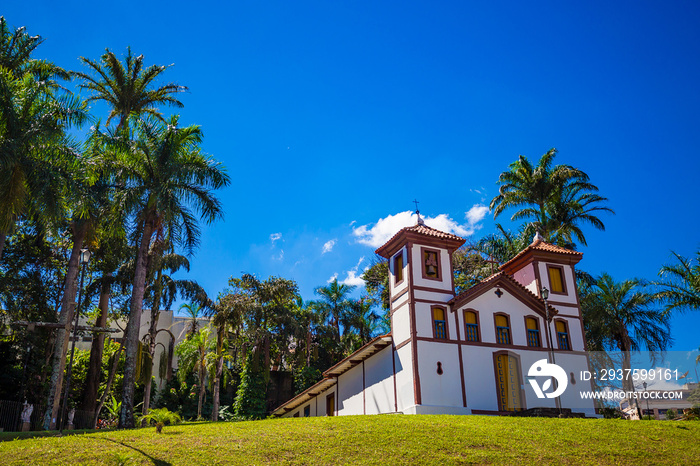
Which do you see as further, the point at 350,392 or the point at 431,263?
the point at 350,392

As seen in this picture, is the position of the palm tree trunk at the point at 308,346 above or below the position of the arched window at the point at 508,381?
above

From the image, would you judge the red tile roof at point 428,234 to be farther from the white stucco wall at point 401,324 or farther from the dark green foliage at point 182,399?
the dark green foliage at point 182,399

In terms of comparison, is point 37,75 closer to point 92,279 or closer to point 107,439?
point 92,279

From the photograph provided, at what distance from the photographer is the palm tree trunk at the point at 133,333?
71.5 feet

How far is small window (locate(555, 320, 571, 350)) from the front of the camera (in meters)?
30.6

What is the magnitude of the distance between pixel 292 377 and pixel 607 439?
30812 millimetres

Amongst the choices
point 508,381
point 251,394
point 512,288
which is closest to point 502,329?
point 512,288

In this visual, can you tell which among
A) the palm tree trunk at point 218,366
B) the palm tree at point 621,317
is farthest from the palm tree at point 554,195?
the palm tree trunk at point 218,366

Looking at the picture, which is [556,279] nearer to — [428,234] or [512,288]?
[512,288]

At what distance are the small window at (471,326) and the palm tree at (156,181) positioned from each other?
44.4ft

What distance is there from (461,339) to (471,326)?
3.52 ft

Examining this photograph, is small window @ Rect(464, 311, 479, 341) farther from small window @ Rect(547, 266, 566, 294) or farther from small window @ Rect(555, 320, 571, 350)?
small window @ Rect(547, 266, 566, 294)

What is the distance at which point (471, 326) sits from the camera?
28.4 meters

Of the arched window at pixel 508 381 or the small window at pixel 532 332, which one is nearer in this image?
the arched window at pixel 508 381
